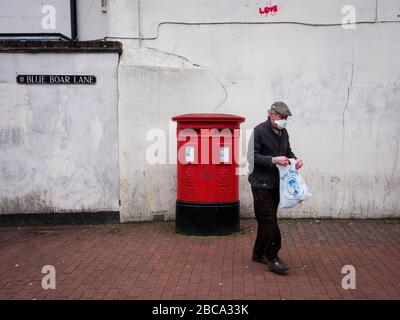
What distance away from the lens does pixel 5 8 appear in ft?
29.6

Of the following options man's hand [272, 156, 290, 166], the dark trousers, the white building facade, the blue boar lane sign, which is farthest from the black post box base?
the blue boar lane sign

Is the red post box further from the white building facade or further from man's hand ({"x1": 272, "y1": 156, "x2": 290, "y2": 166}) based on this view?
man's hand ({"x1": 272, "y1": 156, "x2": 290, "y2": 166})

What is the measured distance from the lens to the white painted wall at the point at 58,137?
311 inches

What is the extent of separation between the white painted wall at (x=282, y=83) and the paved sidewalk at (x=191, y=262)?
748mm

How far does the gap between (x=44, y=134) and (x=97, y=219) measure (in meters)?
1.64

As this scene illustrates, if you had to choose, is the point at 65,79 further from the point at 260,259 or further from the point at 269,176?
the point at 260,259

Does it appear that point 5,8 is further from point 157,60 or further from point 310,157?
point 310,157

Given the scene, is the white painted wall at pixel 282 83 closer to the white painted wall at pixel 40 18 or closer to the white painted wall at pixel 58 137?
the white painted wall at pixel 58 137

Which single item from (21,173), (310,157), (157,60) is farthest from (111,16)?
(310,157)

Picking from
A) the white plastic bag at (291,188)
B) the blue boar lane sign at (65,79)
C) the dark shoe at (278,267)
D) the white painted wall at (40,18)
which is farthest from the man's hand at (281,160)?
the white painted wall at (40,18)

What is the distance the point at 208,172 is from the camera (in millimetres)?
7008

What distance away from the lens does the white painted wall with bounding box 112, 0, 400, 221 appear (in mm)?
7852

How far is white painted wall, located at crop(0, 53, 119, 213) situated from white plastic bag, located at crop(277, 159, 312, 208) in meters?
3.43

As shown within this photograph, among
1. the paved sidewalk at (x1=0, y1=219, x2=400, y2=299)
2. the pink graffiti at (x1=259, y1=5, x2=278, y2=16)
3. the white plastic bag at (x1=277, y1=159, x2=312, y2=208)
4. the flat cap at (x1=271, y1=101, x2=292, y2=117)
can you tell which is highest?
the pink graffiti at (x1=259, y1=5, x2=278, y2=16)
